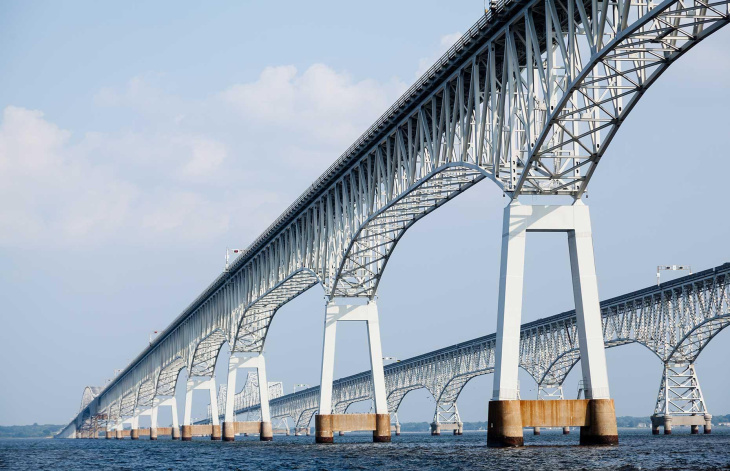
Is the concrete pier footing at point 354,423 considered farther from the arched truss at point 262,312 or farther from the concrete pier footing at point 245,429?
the concrete pier footing at point 245,429

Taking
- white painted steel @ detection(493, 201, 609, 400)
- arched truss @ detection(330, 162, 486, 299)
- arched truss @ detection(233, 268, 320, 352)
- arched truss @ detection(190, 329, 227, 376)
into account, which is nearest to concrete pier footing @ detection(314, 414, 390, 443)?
arched truss @ detection(330, 162, 486, 299)

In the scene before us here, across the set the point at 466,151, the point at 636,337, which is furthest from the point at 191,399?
the point at 466,151

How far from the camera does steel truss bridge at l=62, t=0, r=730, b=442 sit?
106 feet

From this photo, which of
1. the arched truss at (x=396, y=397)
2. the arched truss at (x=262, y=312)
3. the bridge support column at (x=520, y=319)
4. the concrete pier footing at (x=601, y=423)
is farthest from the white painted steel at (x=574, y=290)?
the arched truss at (x=396, y=397)

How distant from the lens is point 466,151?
44531mm

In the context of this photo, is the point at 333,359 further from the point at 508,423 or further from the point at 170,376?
the point at 170,376

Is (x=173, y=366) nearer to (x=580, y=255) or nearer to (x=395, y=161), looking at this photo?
(x=395, y=161)

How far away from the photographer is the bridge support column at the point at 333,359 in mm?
→ 63031

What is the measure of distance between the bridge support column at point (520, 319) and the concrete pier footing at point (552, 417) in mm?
38

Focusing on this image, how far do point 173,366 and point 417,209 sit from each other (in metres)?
92.0

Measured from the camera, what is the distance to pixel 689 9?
1145 inches

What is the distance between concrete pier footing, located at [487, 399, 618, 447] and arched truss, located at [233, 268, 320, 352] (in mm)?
45024

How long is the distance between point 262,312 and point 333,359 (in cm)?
2923

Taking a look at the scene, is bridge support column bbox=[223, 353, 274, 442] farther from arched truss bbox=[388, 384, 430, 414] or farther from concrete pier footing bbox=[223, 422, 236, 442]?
arched truss bbox=[388, 384, 430, 414]
